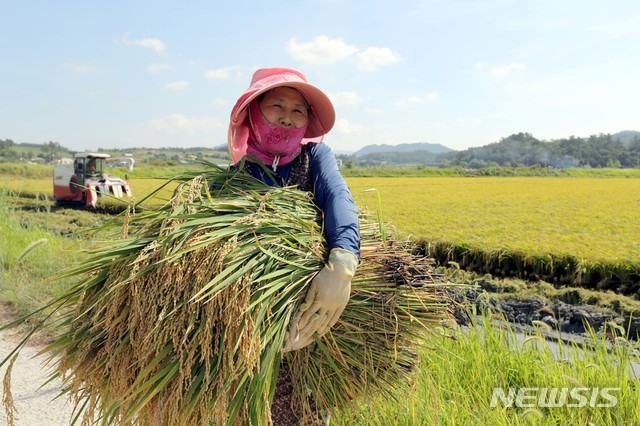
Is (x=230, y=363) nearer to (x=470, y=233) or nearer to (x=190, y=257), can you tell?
(x=190, y=257)

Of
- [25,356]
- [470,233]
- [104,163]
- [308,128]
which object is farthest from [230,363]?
[104,163]

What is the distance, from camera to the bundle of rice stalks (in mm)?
1307

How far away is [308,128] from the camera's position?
197cm

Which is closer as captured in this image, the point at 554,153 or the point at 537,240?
the point at 537,240

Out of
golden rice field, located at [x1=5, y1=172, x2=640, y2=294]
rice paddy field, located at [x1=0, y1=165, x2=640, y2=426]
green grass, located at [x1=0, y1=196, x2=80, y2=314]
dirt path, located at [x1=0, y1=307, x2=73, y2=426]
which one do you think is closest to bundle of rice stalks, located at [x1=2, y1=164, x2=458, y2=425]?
rice paddy field, located at [x1=0, y1=165, x2=640, y2=426]

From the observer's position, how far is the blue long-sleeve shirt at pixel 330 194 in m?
1.50

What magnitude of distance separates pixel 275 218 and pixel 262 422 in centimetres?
59

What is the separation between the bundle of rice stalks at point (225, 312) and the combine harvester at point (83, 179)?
15.0 metres

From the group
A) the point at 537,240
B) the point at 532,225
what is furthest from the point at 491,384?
the point at 532,225

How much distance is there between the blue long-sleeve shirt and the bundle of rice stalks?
2.4 inches

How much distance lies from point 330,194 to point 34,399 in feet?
7.75

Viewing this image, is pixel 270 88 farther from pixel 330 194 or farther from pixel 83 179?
pixel 83 179

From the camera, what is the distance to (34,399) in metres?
2.85

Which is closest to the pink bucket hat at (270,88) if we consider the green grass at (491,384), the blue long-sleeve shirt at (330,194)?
the blue long-sleeve shirt at (330,194)
